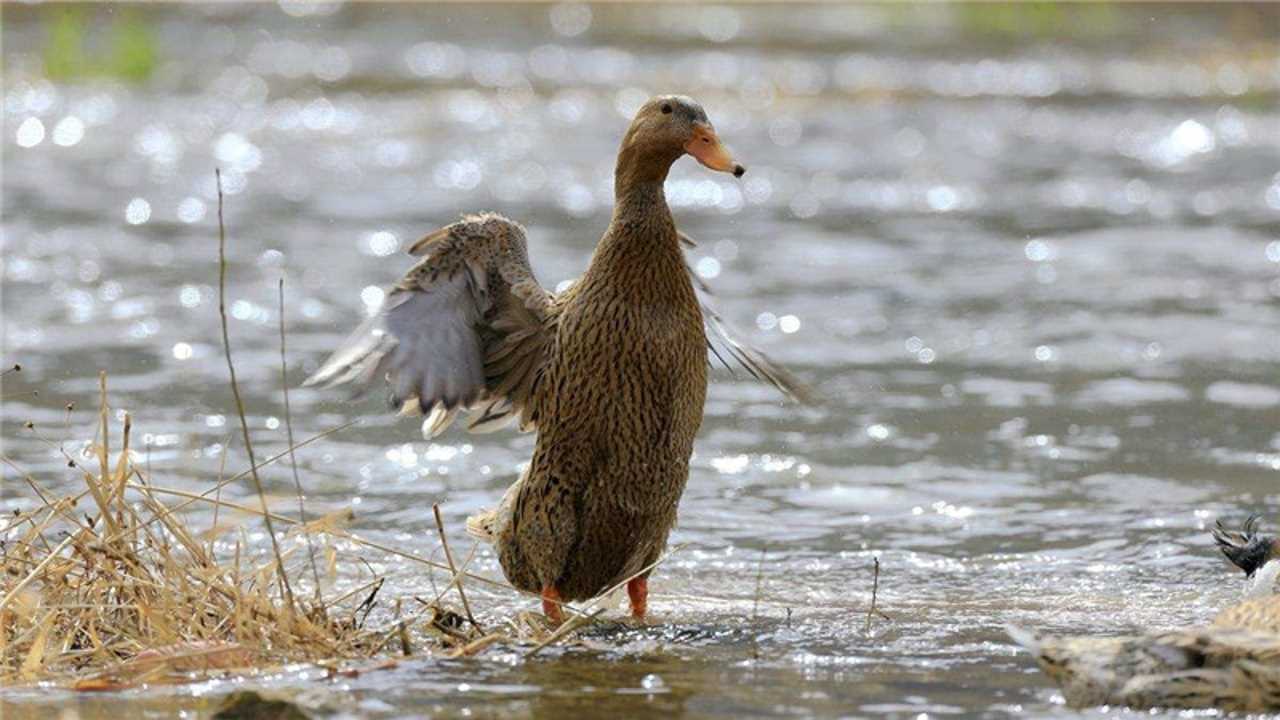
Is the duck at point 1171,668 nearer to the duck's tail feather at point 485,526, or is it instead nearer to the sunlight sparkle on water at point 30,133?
the duck's tail feather at point 485,526

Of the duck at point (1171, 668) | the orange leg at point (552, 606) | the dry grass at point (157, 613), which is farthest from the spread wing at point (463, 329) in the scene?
the duck at point (1171, 668)

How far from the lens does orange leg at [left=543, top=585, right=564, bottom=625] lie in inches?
253

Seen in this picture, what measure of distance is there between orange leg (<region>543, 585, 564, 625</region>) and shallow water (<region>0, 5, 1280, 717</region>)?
0.17 metres

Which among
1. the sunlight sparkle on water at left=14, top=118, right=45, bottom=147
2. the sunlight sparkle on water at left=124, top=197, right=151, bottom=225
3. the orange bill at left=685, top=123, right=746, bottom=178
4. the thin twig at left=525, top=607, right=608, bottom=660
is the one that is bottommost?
the thin twig at left=525, top=607, right=608, bottom=660

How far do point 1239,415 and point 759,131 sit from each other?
9.53 meters

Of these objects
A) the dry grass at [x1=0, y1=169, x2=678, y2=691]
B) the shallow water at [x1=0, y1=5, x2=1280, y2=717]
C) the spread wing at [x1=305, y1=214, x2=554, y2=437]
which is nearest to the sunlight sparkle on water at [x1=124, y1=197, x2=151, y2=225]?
the shallow water at [x1=0, y1=5, x2=1280, y2=717]

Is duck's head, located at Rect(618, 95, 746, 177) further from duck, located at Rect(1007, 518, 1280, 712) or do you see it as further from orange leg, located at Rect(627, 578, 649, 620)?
duck, located at Rect(1007, 518, 1280, 712)

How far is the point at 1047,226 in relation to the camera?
1484cm

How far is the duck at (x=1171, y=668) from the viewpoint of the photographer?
508 cm

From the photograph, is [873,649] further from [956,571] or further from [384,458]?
[384,458]

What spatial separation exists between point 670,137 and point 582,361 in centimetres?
66

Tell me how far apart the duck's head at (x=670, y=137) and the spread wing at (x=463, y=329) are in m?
0.54

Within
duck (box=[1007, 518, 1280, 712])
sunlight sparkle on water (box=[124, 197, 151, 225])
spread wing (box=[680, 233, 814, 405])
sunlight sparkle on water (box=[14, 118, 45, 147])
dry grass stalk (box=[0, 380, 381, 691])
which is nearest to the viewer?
duck (box=[1007, 518, 1280, 712])

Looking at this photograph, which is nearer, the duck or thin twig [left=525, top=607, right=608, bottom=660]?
the duck
